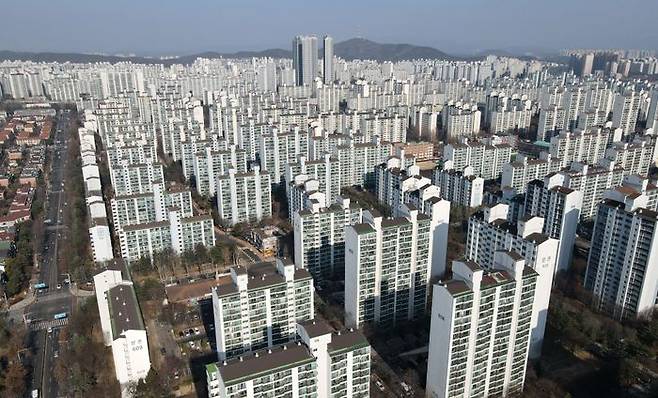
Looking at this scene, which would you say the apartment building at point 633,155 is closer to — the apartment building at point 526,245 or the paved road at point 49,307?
the apartment building at point 526,245

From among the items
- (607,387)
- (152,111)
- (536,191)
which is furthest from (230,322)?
(152,111)

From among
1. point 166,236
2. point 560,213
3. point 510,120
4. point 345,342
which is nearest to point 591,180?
point 560,213

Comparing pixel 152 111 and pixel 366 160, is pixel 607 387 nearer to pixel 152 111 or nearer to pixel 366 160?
pixel 366 160

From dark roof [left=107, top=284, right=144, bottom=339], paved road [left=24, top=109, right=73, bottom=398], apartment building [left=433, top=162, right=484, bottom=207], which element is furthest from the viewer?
apartment building [left=433, top=162, right=484, bottom=207]

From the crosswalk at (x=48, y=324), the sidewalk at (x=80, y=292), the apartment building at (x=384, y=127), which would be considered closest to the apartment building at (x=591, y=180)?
the apartment building at (x=384, y=127)

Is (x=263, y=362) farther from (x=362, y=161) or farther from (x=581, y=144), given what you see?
(x=581, y=144)

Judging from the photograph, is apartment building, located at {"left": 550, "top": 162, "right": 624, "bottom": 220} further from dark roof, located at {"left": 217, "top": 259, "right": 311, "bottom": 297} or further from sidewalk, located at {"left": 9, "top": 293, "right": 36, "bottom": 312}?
sidewalk, located at {"left": 9, "top": 293, "right": 36, "bottom": 312}

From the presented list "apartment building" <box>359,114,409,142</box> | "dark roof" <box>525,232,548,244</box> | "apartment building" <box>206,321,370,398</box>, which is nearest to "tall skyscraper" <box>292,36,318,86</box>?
"apartment building" <box>359,114,409,142</box>
